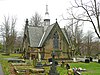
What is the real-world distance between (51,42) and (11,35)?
92.7ft

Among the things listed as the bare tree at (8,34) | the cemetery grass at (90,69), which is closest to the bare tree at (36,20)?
the bare tree at (8,34)

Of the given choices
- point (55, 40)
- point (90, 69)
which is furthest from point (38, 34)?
point (90, 69)

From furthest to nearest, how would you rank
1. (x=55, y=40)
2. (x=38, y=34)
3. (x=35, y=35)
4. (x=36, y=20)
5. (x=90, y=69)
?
(x=36, y=20) < (x=38, y=34) < (x=35, y=35) < (x=55, y=40) < (x=90, y=69)

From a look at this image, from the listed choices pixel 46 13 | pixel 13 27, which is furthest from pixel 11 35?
pixel 46 13

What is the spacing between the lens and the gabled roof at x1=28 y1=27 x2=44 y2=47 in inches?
1665

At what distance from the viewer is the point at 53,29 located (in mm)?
42219

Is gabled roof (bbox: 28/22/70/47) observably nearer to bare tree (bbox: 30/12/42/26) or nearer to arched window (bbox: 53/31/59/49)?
arched window (bbox: 53/31/59/49)

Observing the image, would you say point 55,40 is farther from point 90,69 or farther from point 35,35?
point 90,69

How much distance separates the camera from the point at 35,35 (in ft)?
144

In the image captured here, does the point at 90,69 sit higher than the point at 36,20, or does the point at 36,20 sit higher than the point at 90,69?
the point at 36,20

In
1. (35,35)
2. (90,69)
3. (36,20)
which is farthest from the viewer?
(36,20)

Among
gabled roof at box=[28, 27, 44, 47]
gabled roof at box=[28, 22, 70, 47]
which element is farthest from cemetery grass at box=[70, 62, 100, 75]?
gabled roof at box=[28, 27, 44, 47]

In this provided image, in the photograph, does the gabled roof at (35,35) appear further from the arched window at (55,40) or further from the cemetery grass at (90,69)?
the cemetery grass at (90,69)

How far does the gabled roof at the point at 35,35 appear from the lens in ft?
139
